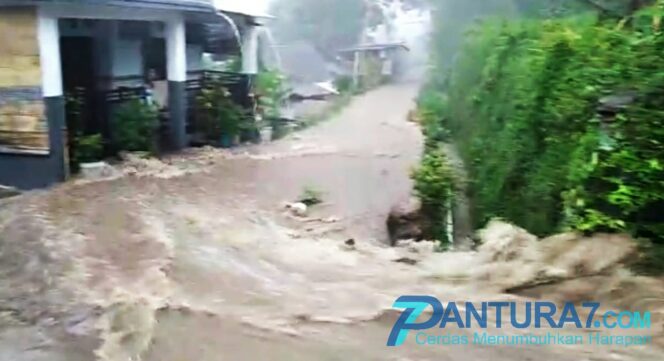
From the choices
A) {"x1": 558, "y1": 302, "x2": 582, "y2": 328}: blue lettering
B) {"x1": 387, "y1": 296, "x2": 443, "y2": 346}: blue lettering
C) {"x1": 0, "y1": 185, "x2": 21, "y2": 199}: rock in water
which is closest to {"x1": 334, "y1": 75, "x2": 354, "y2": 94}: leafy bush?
{"x1": 0, "y1": 185, "x2": 21, "y2": 199}: rock in water

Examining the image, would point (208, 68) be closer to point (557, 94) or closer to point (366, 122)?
point (366, 122)

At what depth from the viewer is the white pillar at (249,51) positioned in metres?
16.7

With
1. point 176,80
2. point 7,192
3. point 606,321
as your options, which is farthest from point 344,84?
point 606,321

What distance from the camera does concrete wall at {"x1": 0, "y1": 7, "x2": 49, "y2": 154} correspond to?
10289 mm

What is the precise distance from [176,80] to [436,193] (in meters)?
7.34

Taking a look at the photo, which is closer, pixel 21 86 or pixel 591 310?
pixel 591 310

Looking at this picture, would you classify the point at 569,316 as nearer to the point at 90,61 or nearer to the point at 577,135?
the point at 577,135

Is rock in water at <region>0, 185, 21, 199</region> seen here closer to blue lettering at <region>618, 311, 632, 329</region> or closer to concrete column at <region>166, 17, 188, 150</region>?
concrete column at <region>166, 17, 188, 150</region>

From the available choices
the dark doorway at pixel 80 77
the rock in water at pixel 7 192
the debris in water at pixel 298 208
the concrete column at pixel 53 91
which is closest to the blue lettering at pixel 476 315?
the debris in water at pixel 298 208

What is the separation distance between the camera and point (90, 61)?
520 inches

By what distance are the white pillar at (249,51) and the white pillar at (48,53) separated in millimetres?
6488

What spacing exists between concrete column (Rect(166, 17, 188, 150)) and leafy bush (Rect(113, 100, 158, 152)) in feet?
2.75

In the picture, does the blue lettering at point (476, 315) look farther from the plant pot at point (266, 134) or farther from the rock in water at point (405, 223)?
the plant pot at point (266, 134)

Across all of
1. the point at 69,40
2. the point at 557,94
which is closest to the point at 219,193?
the point at 69,40
